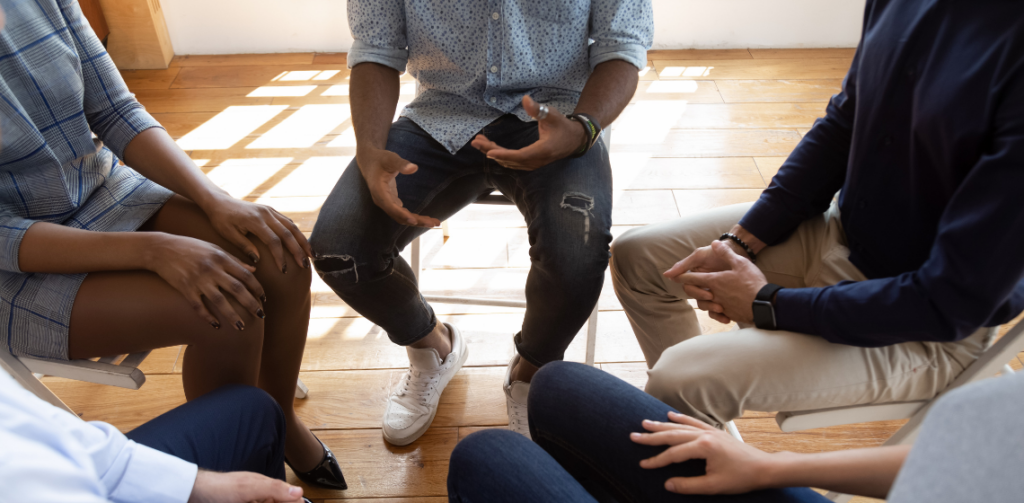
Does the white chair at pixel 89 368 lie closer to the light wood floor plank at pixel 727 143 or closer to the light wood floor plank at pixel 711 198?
the light wood floor plank at pixel 711 198

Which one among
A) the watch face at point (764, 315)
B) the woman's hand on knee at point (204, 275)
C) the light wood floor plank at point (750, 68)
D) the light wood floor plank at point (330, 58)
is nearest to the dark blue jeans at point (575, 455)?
the watch face at point (764, 315)

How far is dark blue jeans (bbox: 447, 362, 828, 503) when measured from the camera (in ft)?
2.55

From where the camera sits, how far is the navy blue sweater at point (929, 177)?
79 cm

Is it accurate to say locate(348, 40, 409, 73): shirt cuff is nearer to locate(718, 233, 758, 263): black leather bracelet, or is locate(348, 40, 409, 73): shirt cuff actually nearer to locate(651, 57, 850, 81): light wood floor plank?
locate(718, 233, 758, 263): black leather bracelet

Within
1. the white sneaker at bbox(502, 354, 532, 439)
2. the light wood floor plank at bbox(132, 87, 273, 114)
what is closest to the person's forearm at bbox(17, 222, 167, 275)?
the white sneaker at bbox(502, 354, 532, 439)

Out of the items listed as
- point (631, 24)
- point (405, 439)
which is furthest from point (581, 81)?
point (405, 439)

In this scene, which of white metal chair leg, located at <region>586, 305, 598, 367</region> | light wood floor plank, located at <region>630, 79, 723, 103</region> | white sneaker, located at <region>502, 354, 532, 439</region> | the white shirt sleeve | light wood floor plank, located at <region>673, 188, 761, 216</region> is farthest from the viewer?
light wood floor plank, located at <region>630, 79, 723, 103</region>

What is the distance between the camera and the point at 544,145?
114 cm

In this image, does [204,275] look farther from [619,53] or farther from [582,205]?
[619,53]

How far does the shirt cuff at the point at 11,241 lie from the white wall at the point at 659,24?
2.19 m

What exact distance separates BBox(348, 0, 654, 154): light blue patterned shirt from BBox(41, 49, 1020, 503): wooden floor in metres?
0.64

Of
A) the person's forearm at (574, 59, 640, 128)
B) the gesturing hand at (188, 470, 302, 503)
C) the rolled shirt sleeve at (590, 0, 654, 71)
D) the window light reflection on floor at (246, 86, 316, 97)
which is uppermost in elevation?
the rolled shirt sleeve at (590, 0, 654, 71)

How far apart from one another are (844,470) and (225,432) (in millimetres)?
833

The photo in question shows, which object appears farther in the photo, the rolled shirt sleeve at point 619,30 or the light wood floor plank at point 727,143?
the light wood floor plank at point 727,143
